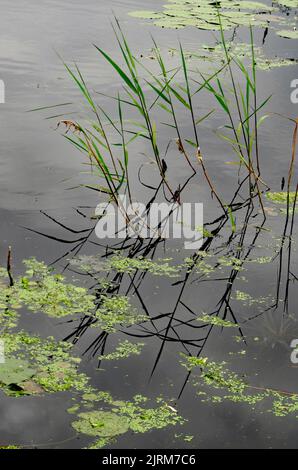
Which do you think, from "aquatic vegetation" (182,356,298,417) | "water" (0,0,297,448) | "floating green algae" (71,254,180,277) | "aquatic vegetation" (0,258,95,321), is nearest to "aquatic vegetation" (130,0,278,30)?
"water" (0,0,297,448)

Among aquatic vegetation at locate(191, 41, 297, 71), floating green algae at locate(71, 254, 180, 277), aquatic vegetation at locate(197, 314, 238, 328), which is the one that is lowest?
aquatic vegetation at locate(197, 314, 238, 328)

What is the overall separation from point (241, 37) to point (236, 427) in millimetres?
5528

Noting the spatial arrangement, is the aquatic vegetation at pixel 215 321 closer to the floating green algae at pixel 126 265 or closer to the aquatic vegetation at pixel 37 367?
the floating green algae at pixel 126 265

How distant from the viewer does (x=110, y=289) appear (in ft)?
11.0

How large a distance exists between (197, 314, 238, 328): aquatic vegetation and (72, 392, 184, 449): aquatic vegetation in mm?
563

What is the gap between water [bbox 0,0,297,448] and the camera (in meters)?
2.59

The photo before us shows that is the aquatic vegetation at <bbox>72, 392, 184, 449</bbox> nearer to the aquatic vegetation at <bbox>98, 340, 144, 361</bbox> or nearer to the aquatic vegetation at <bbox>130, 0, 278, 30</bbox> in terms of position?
the aquatic vegetation at <bbox>98, 340, 144, 361</bbox>

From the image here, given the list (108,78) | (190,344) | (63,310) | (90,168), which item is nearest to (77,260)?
(63,310)

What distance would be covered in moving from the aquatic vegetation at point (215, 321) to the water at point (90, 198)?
5 centimetres

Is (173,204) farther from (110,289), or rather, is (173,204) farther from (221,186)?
(110,289)

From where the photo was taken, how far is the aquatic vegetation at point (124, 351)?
9.52 ft

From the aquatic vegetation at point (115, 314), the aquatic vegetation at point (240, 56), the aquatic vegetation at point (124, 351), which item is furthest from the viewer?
the aquatic vegetation at point (240, 56)

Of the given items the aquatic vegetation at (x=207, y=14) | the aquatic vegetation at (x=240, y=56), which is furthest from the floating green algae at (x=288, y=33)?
the aquatic vegetation at (x=240, y=56)
